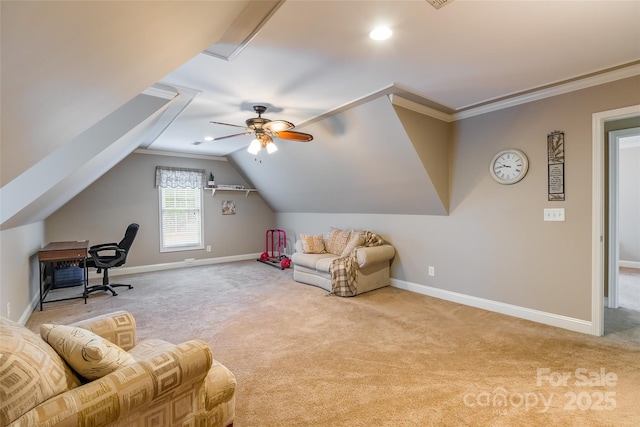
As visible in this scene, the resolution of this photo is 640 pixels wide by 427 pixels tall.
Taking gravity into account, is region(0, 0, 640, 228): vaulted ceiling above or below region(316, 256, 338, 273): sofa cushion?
above

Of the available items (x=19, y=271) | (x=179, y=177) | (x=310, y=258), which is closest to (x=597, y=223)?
(x=310, y=258)

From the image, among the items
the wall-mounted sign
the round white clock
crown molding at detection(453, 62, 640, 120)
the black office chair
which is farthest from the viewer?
the black office chair

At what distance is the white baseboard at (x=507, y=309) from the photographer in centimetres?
290

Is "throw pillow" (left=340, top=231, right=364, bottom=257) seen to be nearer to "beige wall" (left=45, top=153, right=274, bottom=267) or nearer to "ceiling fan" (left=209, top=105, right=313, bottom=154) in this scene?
"ceiling fan" (left=209, top=105, right=313, bottom=154)

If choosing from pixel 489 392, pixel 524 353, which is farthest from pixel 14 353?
pixel 524 353

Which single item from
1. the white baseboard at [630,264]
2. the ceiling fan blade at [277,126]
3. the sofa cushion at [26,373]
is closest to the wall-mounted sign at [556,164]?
the ceiling fan blade at [277,126]

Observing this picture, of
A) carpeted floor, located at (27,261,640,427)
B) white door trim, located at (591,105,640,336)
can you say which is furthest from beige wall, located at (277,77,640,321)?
carpeted floor, located at (27,261,640,427)

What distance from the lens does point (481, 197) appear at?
3598 millimetres

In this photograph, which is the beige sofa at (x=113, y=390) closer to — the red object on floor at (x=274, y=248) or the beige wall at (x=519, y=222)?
the beige wall at (x=519, y=222)

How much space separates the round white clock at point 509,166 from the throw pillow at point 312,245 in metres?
2.80

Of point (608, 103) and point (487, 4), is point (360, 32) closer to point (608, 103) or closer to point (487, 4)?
point (487, 4)

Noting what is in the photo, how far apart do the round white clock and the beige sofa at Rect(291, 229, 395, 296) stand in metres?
1.77

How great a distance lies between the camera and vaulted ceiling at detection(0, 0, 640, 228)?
1201 millimetres

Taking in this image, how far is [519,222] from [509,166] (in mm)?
636
